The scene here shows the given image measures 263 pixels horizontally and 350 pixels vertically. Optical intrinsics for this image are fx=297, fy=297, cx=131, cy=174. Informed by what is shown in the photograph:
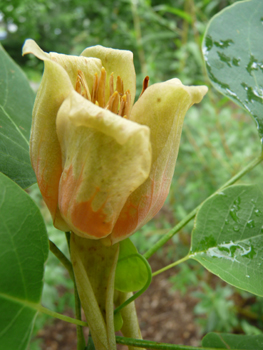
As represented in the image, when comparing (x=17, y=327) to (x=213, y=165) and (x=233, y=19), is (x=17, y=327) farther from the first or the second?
(x=213, y=165)

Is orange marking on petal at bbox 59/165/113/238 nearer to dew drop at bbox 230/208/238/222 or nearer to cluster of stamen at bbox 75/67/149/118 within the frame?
cluster of stamen at bbox 75/67/149/118

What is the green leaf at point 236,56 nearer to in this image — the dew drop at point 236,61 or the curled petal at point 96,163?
the dew drop at point 236,61

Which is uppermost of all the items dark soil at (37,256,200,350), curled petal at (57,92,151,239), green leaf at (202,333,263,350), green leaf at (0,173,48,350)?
curled petal at (57,92,151,239)

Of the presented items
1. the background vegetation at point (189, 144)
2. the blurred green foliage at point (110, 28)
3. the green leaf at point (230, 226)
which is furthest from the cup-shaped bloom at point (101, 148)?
the blurred green foliage at point (110, 28)

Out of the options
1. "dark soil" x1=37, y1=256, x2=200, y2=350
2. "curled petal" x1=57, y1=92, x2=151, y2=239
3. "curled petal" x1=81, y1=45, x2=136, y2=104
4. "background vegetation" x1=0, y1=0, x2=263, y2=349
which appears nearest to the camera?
"curled petal" x1=57, y1=92, x2=151, y2=239

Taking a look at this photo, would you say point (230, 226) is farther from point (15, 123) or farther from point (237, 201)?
point (15, 123)

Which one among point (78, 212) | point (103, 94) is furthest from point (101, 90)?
point (78, 212)

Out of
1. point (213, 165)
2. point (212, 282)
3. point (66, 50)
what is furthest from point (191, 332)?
point (66, 50)

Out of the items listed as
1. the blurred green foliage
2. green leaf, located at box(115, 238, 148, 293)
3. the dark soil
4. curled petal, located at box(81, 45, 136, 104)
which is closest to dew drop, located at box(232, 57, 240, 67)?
curled petal, located at box(81, 45, 136, 104)
